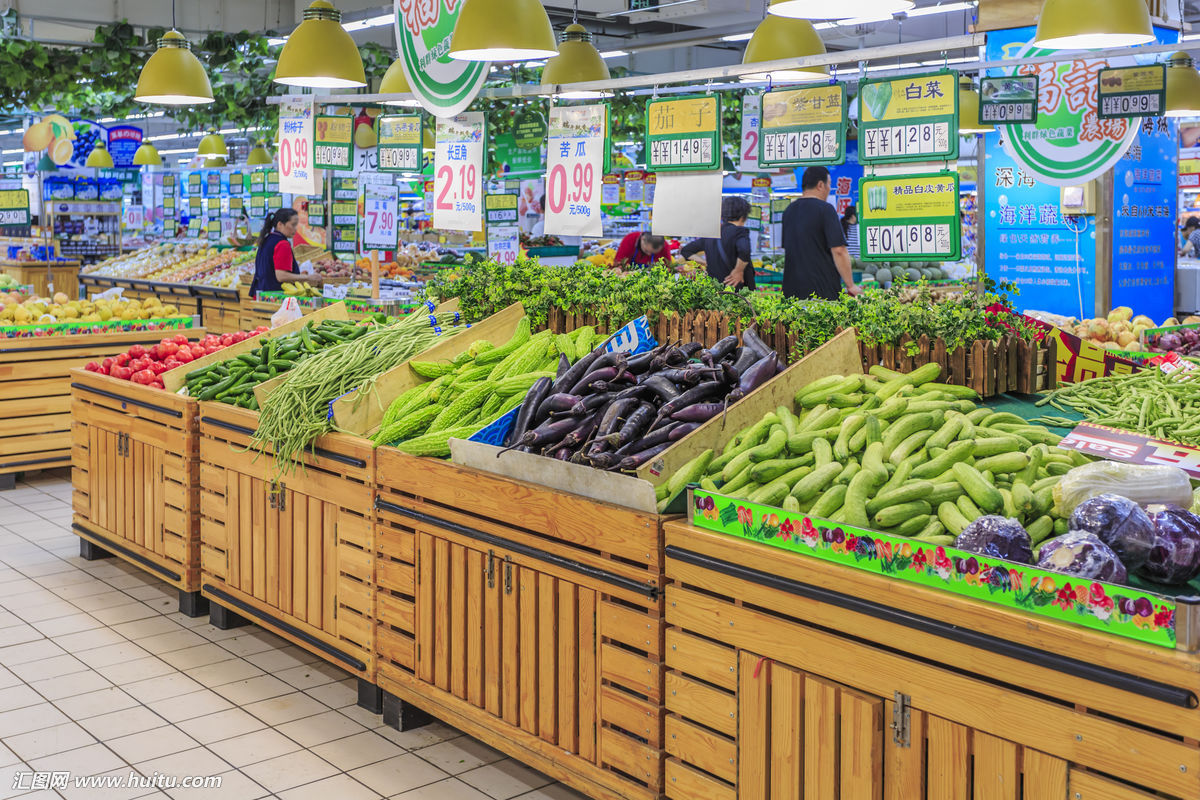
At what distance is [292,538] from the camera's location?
184 inches

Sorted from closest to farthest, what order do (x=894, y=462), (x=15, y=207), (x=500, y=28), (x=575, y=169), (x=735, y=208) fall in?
(x=894, y=462) < (x=500, y=28) < (x=575, y=169) < (x=735, y=208) < (x=15, y=207)

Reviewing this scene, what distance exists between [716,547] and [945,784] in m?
0.82

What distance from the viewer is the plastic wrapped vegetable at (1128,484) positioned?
8.50 feet

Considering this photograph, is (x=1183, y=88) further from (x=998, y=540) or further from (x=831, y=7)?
(x=998, y=540)

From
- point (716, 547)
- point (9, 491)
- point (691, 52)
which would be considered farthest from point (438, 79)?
point (691, 52)

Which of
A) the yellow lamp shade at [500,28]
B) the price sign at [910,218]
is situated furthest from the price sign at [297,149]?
the price sign at [910,218]

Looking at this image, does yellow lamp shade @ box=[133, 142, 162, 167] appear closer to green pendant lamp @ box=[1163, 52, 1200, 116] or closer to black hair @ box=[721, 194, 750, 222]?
black hair @ box=[721, 194, 750, 222]

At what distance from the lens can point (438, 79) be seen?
17.9ft

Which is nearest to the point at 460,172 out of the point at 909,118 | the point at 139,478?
the point at 139,478

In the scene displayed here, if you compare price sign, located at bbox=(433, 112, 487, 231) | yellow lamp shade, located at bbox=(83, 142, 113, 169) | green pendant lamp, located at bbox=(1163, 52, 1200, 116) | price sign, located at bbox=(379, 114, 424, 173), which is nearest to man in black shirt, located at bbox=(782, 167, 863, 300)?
price sign, located at bbox=(433, 112, 487, 231)

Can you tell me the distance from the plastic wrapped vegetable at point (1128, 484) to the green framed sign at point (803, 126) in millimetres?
3313

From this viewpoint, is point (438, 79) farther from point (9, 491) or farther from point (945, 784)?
point (9, 491)

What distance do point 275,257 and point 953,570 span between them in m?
10.1

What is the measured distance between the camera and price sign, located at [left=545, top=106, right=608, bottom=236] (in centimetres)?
591
